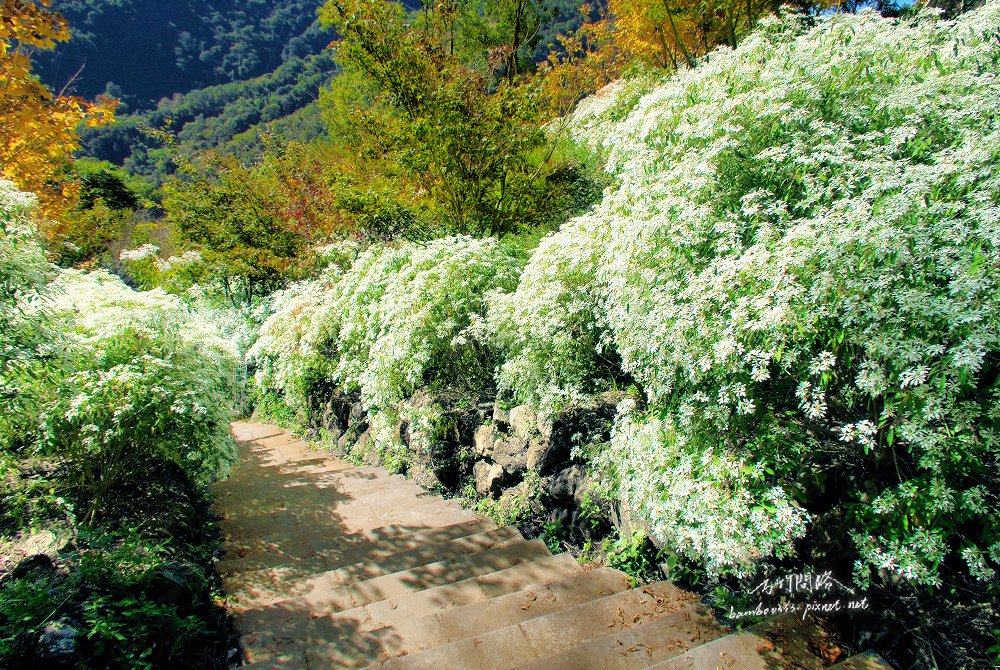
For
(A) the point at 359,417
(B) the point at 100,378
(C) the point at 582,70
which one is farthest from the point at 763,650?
(C) the point at 582,70

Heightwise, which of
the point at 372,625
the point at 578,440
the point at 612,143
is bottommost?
the point at 372,625

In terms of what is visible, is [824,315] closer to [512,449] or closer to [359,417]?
[512,449]

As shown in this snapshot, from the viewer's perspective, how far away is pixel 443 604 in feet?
12.1

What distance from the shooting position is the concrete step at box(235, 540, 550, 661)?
3.39 meters

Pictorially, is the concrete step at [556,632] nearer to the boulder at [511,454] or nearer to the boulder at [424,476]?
the boulder at [511,454]

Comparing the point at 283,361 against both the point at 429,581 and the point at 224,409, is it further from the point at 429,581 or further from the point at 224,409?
the point at 429,581

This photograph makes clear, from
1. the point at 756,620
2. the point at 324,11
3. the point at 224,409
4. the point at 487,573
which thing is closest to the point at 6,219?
the point at 224,409

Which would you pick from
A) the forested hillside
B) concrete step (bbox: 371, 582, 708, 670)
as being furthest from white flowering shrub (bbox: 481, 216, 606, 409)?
concrete step (bbox: 371, 582, 708, 670)

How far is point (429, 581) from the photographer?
4.11 m

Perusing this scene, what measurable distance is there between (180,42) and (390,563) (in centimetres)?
11397

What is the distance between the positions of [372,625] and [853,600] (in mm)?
2776

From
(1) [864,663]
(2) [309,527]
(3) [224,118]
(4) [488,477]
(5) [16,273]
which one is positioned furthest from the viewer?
(3) [224,118]

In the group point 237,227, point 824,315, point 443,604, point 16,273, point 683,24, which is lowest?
point 443,604

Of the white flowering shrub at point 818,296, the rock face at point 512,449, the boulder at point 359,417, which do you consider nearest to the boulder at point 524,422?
the rock face at point 512,449
